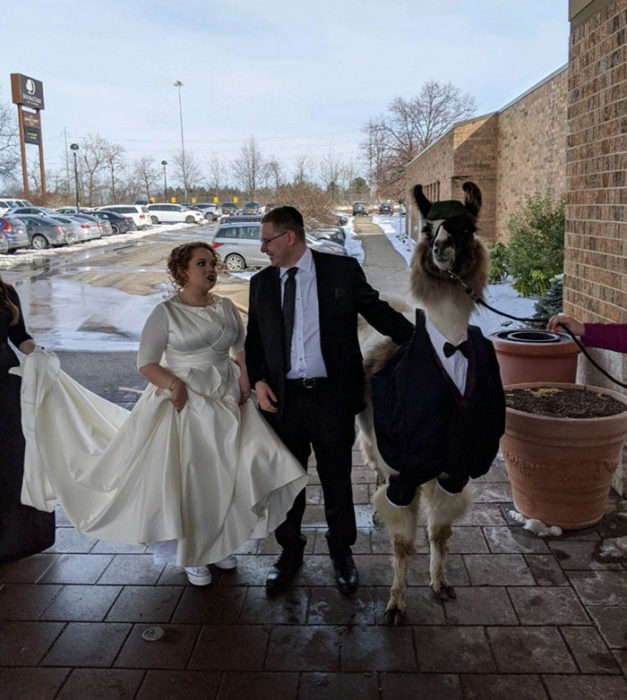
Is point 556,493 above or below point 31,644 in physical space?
above

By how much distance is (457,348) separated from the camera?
9.66 feet

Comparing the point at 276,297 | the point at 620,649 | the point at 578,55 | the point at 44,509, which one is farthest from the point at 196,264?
the point at 578,55

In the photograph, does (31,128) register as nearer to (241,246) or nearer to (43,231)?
(43,231)

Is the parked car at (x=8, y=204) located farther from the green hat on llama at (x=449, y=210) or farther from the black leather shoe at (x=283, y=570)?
the green hat on llama at (x=449, y=210)

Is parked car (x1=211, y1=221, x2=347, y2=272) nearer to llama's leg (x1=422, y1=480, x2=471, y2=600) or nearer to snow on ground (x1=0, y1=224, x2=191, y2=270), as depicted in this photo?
snow on ground (x1=0, y1=224, x2=191, y2=270)

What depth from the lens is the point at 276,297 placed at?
10.8ft

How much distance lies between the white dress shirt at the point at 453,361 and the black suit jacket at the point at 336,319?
0.40 meters

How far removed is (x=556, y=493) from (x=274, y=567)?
1707 mm

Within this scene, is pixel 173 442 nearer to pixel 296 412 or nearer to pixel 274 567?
pixel 296 412

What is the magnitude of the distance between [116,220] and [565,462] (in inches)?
1668

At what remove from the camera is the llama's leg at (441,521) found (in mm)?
3287

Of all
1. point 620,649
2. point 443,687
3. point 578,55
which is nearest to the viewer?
point 443,687

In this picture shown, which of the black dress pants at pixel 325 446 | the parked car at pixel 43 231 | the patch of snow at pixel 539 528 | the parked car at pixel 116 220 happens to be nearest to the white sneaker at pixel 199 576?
the black dress pants at pixel 325 446

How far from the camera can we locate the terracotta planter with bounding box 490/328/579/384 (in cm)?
488
